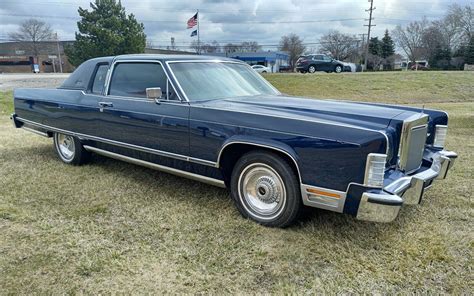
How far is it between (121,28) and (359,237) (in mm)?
44871

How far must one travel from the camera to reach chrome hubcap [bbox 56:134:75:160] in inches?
216

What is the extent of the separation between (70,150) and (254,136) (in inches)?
139

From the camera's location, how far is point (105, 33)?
41.0m

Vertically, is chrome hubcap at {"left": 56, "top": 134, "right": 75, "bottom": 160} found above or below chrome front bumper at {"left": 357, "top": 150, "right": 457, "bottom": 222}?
below

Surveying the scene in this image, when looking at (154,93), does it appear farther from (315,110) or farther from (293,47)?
(293,47)

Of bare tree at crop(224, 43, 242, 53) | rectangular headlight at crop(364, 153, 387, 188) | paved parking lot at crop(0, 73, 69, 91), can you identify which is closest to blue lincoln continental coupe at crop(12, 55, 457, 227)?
rectangular headlight at crop(364, 153, 387, 188)

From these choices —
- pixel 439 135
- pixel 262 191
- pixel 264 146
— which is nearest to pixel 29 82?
pixel 262 191

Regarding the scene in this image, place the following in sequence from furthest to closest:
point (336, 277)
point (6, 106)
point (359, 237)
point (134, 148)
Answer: point (6, 106)
point (134, 148)
point (359, 237)
point (336, 277)

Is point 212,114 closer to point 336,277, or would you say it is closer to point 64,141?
point 336,277

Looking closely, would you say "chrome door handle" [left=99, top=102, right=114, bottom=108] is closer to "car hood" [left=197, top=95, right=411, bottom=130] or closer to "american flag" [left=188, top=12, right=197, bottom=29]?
"car hood" [left=197, top=95, right=411, bottom=130]

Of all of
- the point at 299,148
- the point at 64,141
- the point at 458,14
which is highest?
the point at 458,14

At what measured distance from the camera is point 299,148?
3.02 m

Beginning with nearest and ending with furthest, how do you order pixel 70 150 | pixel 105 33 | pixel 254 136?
pixel 254 136 → pixel 70 150 → pixel 105 33

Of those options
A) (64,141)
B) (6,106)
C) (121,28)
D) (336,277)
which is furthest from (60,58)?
(336,277)
